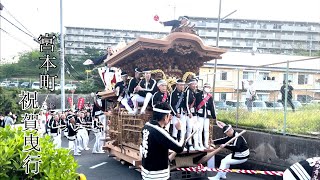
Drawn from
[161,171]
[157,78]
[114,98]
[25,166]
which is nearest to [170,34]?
[157,78]

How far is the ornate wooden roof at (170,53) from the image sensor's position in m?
8.62

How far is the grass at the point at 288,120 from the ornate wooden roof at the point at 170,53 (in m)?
2.20

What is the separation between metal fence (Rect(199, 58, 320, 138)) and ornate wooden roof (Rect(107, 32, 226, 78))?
1492 millimetres

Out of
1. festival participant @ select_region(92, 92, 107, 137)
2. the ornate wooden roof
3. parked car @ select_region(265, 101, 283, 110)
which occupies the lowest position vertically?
festival participant @ select_region(92, 92, 107, 137)

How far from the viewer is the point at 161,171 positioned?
4.82 metres

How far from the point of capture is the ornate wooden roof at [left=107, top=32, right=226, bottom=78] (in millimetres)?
8617

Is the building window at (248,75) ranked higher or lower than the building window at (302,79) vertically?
higher

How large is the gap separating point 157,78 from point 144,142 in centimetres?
465

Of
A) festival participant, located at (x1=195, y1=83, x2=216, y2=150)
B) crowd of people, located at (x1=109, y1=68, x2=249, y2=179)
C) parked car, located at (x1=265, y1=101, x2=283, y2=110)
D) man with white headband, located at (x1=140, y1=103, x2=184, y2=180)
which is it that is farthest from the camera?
parked car, located at (x1=265, y1=101, x2=283, y2=110)

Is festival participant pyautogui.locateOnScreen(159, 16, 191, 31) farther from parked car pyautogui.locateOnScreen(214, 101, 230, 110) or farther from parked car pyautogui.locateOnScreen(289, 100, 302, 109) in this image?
parked car pyautogui.locateOnScreen(214, 101, 230, 110)

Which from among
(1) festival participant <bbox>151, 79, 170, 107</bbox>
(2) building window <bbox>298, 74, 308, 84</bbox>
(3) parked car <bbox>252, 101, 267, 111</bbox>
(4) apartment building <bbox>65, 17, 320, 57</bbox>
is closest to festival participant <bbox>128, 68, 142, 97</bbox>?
(1) festival participant <bbox>151, 79, 170, 107</bbox>

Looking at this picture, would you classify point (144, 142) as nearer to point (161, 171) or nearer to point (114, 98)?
point (161, 171)

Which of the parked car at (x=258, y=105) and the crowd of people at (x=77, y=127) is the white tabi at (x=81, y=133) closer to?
the crowd of people at (x=77, y=127)

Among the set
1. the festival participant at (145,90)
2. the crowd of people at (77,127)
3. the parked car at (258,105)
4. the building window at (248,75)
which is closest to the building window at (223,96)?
the building window at (248,75)
